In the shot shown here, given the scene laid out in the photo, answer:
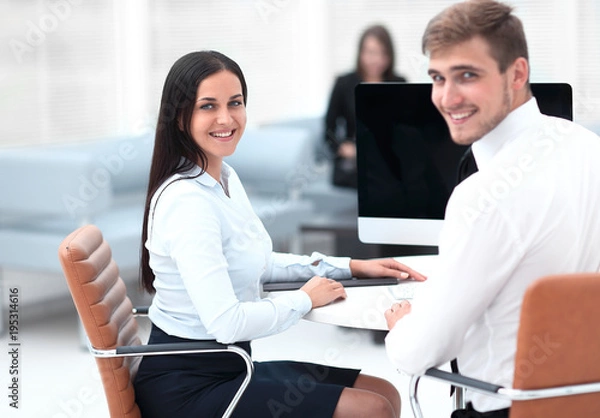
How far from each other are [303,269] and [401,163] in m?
0.50

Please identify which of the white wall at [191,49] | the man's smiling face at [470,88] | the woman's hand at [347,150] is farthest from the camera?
the white wall at [191,49]

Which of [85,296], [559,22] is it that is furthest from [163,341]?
[559,22]

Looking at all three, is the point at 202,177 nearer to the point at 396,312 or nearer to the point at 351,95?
the point at 396,312

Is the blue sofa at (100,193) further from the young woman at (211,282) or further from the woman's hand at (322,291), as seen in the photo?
the woman's hand at (322,291)

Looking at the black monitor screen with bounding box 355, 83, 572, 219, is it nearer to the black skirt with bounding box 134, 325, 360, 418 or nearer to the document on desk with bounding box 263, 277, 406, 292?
the document on desk with bounding box 263, 277, 406, 292

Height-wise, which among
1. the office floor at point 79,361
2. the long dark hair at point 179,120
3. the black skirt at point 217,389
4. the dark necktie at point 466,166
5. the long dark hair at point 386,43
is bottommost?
the office floor at point 79,361

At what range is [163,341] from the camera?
2.60 m

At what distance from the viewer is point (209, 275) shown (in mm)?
2396

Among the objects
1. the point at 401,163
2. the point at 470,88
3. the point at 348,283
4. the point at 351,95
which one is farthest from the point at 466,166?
the point at 351,95

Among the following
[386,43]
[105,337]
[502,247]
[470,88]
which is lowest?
[105,337]

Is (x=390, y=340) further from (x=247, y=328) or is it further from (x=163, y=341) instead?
(x=163, y=341)

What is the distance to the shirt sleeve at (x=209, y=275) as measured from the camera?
2.40 m

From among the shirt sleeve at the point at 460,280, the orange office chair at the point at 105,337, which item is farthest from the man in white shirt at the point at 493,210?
the orange office chair at the point at 105,337

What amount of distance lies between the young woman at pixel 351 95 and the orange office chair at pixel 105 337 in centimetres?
366
